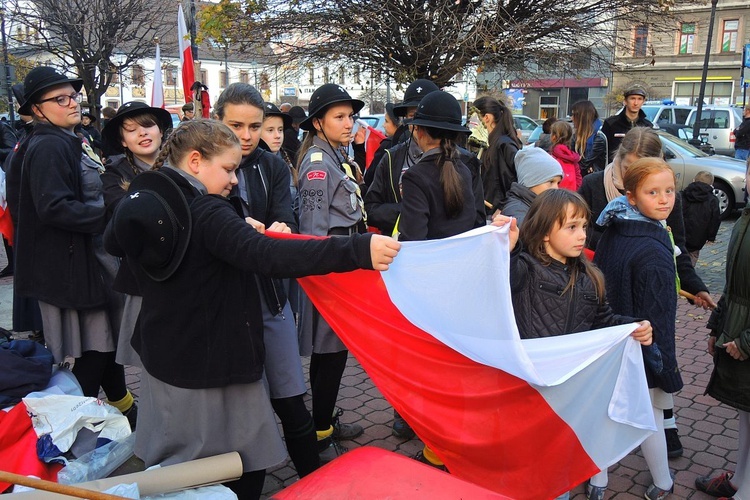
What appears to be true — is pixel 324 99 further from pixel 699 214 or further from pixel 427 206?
pixel 699 214

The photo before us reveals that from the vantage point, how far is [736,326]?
3.27 metres

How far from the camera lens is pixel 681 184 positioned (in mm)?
13125

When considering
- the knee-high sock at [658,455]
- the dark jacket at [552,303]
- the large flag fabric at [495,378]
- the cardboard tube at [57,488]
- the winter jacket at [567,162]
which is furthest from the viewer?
the winter jacket at [567,162]

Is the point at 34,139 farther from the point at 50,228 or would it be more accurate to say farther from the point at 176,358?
the point at 176,358

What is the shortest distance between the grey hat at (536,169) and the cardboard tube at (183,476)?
94.7 inches

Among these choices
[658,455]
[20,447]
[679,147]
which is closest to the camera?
[20,447]

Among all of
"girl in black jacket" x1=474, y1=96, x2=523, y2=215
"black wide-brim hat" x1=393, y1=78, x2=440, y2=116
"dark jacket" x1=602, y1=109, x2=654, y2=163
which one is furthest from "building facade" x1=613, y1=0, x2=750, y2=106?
"black wide-brim hat" x1=393, y1=78, x2=440, y2=116

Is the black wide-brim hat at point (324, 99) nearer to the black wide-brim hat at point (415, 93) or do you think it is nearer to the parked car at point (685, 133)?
the black wide-brim hat at point (415, 93)

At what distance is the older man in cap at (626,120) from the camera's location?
736 centimetres

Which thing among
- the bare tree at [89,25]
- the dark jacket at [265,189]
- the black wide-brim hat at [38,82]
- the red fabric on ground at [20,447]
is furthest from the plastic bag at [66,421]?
the bare tree at [89,25]

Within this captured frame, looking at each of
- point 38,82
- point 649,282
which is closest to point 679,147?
point 649,282

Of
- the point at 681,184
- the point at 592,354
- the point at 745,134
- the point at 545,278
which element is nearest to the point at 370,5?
the point at 545,278

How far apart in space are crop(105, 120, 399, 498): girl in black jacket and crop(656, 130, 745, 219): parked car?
12.0 m

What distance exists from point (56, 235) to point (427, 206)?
214cm
